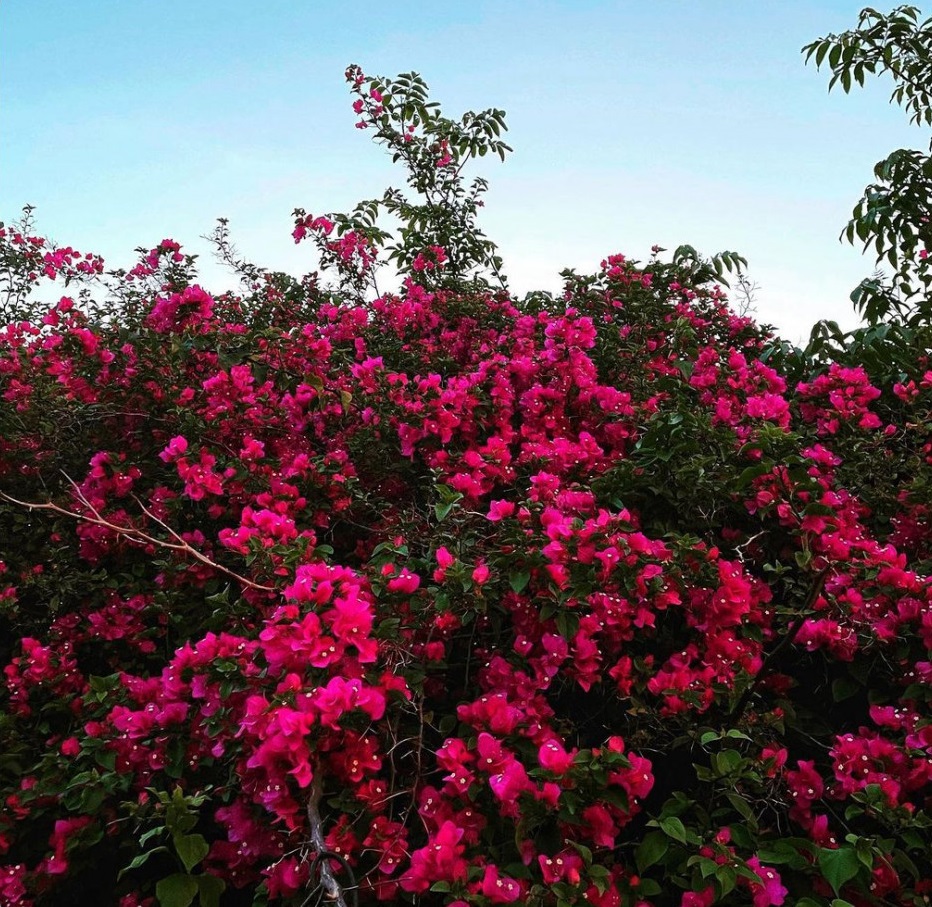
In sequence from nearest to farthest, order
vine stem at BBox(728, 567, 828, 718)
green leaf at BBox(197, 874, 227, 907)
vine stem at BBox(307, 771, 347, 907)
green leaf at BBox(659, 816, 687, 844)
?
vine stem at BBox(307, 771, 347, 907)
green leaf at BBox(659, 816, 687, 844)
green leaf at BBox(197, 874, 227, 907)
vine stem at BBox(728, 567, 828, 718)

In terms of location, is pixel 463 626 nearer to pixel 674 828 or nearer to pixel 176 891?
pixel 674 828

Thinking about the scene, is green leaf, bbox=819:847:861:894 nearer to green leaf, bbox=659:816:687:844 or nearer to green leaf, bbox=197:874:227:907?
green leaf, bbox=659:816:687:844

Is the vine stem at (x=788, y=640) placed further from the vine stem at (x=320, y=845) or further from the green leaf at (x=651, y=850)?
the vine stem at (x=320, y=845)

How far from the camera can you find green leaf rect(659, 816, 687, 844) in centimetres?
133

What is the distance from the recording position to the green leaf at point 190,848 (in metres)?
1.36

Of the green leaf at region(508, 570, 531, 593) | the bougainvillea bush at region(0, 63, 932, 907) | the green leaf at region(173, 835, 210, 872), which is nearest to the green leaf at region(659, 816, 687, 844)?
the bougainvillea bush at region(0, 63, 932, 907)

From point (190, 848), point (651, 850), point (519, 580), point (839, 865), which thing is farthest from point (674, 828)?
point (190, 848)

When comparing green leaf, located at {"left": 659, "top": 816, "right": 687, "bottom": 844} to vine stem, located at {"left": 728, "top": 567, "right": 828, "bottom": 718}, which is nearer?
green leaf, located at {"left": 659, "top": 816, "right": 687, "bottom": 844}

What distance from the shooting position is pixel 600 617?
169 cm

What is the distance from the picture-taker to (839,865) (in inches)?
49.7

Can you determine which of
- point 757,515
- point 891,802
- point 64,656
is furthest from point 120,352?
point 891,802

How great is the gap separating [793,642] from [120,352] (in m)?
2.56

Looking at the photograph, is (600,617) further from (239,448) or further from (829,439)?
(239,448)

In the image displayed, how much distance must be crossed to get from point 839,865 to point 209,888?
3.87ft
